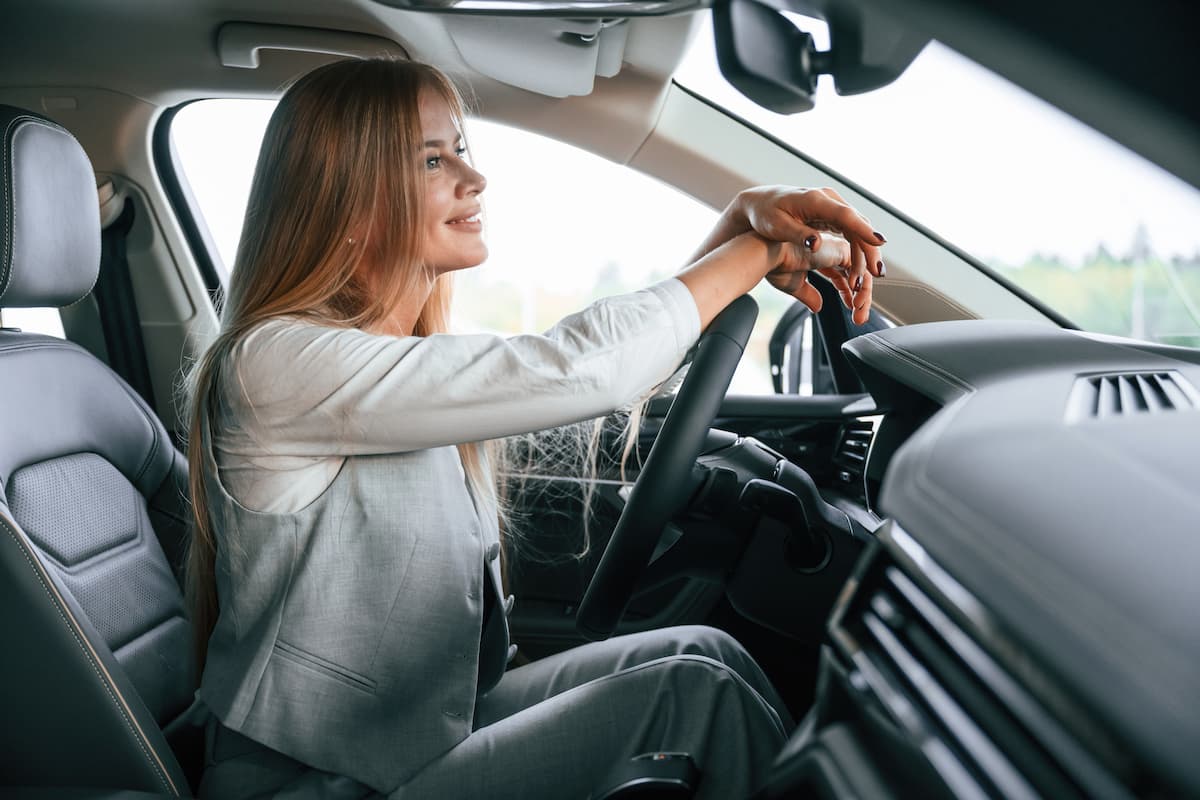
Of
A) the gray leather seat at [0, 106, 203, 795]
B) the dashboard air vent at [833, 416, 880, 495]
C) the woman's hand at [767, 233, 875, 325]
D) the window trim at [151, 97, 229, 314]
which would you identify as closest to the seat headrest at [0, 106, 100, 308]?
the gray leather seat at [0, 106, 203, 795]

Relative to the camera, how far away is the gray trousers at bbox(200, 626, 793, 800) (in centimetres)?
92

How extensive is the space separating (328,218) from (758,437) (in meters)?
0.95

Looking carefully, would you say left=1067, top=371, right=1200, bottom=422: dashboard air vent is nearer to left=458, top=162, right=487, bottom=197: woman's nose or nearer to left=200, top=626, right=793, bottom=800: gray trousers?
left=200, top=626, right=793, bottom=800: gray trousers

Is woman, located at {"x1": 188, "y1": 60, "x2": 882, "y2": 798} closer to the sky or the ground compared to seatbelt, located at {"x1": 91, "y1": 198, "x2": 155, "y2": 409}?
closer to the sky

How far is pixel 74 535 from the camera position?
1.24 m

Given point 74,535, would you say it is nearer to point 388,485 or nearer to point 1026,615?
point 388,485

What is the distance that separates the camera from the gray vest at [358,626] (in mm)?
967

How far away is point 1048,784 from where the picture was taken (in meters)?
0.44

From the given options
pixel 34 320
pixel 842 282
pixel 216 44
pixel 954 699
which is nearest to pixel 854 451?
pixel 842 282

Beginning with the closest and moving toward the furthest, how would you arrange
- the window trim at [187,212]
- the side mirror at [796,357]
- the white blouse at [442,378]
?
the white blouse at [442,378], the side mirror at [796,357], the window trim at [187,212]

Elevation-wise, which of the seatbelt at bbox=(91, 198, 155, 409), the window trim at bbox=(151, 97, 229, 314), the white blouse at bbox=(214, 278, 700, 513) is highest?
the white blouse at bbox=(214, 278, 700, 513)

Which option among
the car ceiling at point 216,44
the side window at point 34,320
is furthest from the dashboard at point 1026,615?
the side window at point 34,320

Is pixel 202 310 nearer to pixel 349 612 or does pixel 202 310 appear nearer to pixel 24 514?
pixel 24 514

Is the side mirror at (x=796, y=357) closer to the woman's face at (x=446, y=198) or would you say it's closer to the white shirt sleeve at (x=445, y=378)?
the woman's face at (x=446, y=198)
